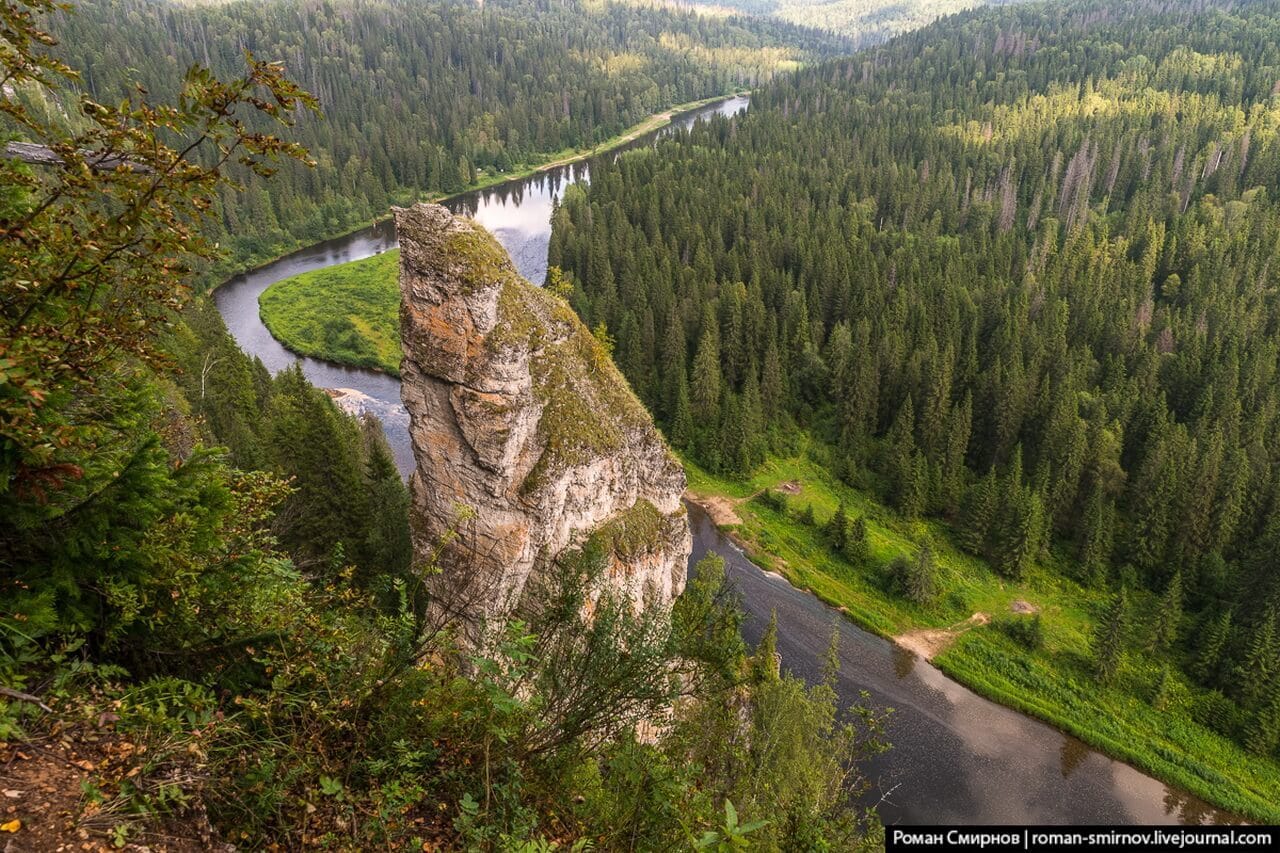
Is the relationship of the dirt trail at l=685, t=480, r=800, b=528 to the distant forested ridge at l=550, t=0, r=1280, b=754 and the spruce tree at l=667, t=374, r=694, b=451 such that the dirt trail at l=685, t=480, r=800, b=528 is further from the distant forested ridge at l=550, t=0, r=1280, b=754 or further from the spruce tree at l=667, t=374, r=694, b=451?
the spruce tree at l=667, t=374, r=694, b=451

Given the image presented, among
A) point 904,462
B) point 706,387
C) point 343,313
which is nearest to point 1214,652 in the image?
point 904,462

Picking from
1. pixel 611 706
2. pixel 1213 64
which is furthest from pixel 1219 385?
pixel 1213 64

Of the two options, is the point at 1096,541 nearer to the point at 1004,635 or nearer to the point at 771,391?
the point at 1004,635

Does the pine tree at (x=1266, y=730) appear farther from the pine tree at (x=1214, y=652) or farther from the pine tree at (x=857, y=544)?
the pine tree at (x=857, y=544)

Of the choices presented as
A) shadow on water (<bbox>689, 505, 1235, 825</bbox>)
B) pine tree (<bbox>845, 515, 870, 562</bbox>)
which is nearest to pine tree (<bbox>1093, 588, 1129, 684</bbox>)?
shadow on water (<bbox>689, 505, 1235, 825</bbox>)

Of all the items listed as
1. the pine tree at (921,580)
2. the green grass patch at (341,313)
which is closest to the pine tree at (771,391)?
the pine tree at (921,580)

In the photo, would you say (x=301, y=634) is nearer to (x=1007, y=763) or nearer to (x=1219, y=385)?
(x=1007, y=763)
